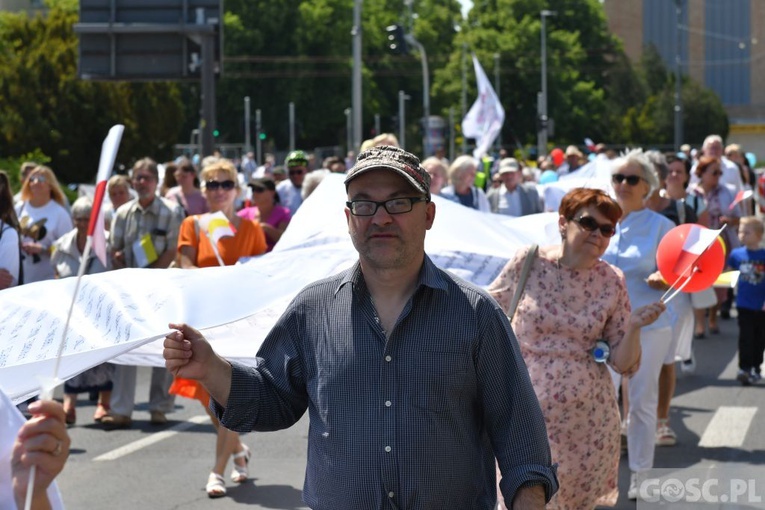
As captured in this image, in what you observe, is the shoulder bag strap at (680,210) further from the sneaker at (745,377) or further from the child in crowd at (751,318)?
the sneaker at (745,377)

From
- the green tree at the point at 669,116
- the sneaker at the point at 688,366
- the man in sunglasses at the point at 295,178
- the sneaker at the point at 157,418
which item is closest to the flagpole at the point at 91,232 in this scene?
the sneaker at the point at 157,418

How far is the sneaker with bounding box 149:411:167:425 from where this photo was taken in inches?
417

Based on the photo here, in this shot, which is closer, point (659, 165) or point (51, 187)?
point (659, 165)

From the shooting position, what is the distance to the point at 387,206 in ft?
12.0

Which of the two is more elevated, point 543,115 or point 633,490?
point 543,115

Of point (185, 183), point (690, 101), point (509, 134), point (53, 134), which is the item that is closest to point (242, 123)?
point (509, 134)

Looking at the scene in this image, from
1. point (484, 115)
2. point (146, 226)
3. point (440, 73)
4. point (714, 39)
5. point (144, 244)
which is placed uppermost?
point (714, 39)

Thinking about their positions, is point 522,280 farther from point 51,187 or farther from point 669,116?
point 669,116

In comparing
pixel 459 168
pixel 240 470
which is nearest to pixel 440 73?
pixel 459 168

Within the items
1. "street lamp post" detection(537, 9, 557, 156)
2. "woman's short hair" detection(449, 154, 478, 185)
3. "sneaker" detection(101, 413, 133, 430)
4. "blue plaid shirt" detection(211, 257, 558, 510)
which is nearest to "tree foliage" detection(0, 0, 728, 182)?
"street lamp post" detection(537, 9, 557, 156)

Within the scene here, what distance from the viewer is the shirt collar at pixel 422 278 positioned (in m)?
3.67

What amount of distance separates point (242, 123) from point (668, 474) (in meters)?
79.2

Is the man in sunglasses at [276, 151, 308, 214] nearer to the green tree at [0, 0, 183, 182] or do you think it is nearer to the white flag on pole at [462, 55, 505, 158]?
the white flag on pole at [462, 55, 505, 158]

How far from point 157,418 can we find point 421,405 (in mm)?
7264
